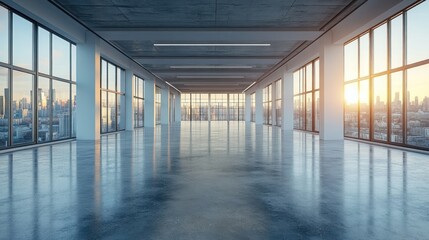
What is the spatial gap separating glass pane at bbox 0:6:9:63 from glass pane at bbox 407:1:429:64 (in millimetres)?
16010

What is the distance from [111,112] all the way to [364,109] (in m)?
17.8

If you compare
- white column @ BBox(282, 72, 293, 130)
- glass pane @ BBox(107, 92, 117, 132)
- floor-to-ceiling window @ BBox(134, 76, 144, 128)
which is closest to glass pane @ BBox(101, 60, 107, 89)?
glass pane @ BBox(107, 92, 117, 132)

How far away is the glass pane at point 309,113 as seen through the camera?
80.4ft

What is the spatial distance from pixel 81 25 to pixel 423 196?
16.3 m

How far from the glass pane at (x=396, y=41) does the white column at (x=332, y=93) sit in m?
3.82

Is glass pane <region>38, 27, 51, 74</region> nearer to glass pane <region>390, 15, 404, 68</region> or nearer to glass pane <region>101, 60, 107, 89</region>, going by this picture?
glass pane <region>101, 60, 107, 89</region>

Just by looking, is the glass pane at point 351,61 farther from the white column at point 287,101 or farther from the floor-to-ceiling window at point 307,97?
the white column at point 287,101

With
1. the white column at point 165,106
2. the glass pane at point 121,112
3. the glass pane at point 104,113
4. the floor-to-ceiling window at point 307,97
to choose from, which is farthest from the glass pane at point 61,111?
the white column at point 165,106

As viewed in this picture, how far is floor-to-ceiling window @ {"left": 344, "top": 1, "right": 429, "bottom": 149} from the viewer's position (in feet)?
39.7

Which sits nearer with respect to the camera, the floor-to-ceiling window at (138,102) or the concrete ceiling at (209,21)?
the concrete ceiling at (209,21)

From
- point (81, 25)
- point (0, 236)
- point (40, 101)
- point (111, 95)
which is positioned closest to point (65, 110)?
point (40, 101)

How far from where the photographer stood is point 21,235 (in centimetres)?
356

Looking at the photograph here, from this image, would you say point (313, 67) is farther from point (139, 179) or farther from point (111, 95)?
point (139, 179)

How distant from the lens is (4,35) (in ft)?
39.4
